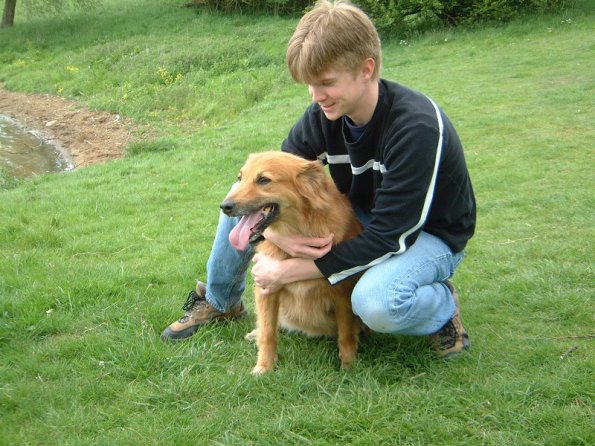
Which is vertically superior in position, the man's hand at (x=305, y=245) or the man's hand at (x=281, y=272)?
the man's hand at (x=305, y=245)

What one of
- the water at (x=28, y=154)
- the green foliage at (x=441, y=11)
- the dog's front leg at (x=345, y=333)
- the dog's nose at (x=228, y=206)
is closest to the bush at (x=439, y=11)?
the green foliage at (x=441, y=11)

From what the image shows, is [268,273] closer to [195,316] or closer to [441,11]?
[195,316]

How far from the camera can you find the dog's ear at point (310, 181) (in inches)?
132

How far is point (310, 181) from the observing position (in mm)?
3357

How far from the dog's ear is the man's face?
0.95 ft

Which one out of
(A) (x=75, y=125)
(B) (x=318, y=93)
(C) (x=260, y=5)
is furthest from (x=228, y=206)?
(C) (x=260, y=5)

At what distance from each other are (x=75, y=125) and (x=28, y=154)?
242cm

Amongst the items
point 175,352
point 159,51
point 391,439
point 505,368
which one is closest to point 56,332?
point 175,352

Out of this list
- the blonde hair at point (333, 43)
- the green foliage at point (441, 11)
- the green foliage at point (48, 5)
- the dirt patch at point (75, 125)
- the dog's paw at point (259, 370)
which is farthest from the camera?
the green foliage at point (48, 5)

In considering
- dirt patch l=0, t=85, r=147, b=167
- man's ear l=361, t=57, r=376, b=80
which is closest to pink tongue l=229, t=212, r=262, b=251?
man's ear l=361, t=57, r=376, b=80

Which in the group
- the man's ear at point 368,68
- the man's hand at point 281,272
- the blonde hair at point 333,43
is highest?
the blonde hair at point 333,43

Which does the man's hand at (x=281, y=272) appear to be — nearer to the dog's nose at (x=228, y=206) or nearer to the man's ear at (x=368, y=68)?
the dog's nose at (x=228, y=206)

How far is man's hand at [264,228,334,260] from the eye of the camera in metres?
3.28

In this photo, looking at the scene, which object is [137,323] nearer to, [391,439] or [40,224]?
[391,439]
